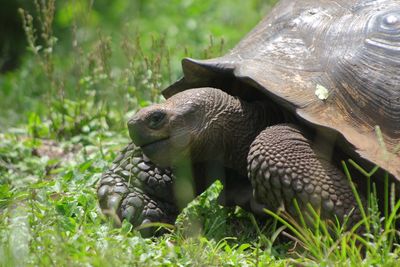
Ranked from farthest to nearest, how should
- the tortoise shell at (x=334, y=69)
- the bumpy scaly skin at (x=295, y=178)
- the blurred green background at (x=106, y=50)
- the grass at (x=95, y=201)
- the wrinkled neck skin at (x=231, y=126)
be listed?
the blurred green background at (x=106, y=50) < the wrinkled neck skin at (x=231, y=126) < the tortoise shell at (x=334, y=69) < the bumpy scaly skin at (x=295, y=178) < the grass at (x=95, y=201)

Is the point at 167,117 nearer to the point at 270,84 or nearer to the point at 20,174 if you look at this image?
the point at 270,84

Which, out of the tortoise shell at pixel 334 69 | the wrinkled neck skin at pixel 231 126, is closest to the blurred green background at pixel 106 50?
the tortoise shell at pixel 334 69

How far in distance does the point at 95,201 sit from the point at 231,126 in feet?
2.97

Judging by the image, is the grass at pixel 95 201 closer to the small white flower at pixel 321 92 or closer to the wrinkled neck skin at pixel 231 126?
the wrinkled neck skin at pixel 231 126

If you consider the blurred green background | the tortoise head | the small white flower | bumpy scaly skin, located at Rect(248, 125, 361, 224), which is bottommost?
the blurred green background

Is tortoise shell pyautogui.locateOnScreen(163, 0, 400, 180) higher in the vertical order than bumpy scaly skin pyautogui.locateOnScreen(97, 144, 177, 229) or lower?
higher

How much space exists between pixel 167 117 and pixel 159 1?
26.4ft

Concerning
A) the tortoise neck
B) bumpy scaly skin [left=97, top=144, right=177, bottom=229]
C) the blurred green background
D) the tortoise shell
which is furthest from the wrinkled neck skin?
the blurred green background

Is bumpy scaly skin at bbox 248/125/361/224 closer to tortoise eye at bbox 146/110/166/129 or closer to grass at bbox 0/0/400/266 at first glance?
grass at bbox 0/0/400/266

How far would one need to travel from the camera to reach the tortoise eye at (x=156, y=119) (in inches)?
175

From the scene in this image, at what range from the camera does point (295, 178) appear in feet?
13.6

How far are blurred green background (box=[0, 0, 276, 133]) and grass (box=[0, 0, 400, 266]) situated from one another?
0.02 m

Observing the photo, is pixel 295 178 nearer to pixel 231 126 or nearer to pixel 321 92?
pixel 321 92

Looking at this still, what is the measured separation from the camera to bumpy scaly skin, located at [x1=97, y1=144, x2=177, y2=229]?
464 centimetres
